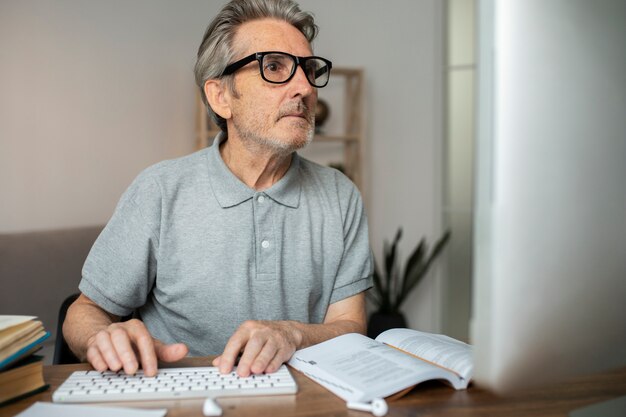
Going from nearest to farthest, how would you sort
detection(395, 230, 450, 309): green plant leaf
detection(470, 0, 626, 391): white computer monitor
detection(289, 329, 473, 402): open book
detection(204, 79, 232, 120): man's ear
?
detection(470, 0, 626, 391): white computer monitor → detection(289, 329, 473, 402): open book → detection(204, 79, 232, 120): man's ear → detection(395, 230, 450, 309): green plant leaf

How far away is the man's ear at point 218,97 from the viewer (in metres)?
1.78

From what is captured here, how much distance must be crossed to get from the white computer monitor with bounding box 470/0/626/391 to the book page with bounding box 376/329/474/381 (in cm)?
30

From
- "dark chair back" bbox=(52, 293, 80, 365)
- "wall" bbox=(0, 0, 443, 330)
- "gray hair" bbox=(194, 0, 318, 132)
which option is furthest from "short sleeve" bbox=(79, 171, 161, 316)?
"wall" bbox=(0, 0, 443, 330)

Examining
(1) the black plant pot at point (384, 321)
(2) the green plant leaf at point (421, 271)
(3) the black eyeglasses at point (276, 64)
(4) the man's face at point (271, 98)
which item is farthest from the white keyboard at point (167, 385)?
(2) the green plant leaf at point (421, 271)

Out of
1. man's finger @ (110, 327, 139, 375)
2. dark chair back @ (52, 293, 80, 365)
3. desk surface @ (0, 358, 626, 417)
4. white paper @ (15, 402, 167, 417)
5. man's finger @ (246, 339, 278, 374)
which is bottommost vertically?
dark chair back @ (52, 293, 80, 365)

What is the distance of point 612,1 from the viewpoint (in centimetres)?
68

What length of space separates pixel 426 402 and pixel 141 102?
9.72 ft

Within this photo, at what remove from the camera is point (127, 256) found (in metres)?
1.51

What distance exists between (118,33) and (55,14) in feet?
1.28

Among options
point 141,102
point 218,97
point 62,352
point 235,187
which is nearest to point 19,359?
point 62,352

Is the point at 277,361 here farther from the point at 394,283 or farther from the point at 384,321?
the point at 394,283

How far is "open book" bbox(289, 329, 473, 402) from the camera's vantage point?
92 cm

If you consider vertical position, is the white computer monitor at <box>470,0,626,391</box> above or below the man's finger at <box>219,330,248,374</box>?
above

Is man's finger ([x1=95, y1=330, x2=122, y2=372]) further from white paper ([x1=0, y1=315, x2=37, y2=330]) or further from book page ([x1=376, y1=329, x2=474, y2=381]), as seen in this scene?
book page ([x1=376, y1=329, x2=474, y2=381])
